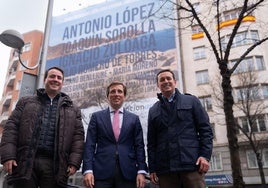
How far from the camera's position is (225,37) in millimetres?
24828

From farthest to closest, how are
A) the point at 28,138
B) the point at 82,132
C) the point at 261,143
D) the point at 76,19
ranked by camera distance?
the point at 76,19, the point at 261,143, the point at 82,132, the point at 28,138

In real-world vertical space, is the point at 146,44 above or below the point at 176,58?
above

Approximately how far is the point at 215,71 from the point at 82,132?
2227 centimetres

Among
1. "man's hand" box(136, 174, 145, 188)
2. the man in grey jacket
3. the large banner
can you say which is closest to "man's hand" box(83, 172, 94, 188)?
the man in grey jacket

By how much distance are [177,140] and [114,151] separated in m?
0.70

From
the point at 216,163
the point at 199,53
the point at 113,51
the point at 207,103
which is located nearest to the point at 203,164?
the point at 216,163

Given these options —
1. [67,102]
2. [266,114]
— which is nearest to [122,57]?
[266,114]

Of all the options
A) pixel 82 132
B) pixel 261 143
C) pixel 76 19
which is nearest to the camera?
pixel 82 132

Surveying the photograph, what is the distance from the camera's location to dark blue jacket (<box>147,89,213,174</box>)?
10.2 ft

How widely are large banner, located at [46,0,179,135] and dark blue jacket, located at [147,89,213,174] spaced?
1614 centimetres

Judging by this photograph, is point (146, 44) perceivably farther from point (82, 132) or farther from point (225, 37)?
point (82, 132)

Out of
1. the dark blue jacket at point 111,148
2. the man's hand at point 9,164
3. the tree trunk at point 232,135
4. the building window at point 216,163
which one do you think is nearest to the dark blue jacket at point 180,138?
the dark blue jacket at point 111,148

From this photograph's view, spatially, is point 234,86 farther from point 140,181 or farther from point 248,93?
point 140,181

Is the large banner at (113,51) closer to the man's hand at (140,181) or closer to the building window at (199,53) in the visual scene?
the building window at (199,53)
